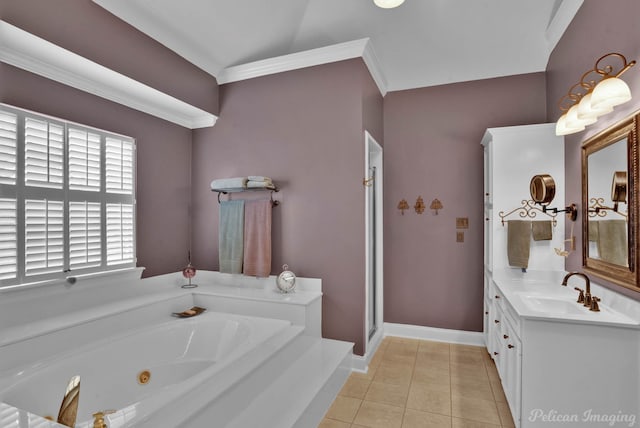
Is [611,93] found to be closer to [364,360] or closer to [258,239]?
[364,360]

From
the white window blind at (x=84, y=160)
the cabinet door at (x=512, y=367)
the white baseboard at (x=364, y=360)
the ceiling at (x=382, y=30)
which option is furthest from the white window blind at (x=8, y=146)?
the cabinet door at (x=512, y=367)

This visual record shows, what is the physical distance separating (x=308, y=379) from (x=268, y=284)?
1.24m

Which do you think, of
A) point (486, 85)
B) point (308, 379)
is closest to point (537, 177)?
point (486, 85)

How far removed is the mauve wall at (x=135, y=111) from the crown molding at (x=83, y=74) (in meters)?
0.05

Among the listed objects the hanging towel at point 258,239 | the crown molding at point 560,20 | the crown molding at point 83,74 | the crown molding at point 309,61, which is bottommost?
the hanging towel at point 258,239

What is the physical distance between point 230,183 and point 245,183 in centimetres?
17

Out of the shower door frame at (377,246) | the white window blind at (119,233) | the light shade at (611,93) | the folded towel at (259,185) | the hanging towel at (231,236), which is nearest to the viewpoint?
the light shade at (611,93)

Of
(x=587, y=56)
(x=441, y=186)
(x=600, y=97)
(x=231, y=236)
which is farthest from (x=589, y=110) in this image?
(x=231, y=236)

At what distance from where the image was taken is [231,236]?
3.33 m

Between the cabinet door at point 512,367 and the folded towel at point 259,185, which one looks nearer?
the cabinet door at point 512,367

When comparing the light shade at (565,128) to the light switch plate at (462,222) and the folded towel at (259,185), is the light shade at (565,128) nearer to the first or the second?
the light switch plate at (462,222)

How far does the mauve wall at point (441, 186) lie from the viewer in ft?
11.2

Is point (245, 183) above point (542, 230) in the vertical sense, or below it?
above

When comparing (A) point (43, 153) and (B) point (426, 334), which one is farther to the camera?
(B) point (426, 334)
